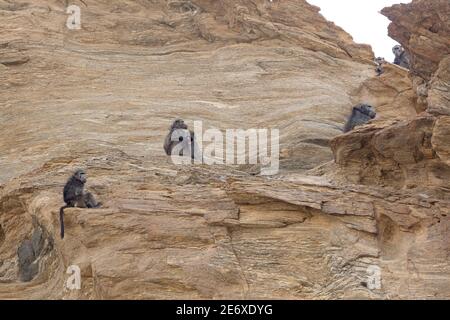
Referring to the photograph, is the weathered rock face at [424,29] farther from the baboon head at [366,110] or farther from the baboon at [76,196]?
the baboon at [76,196]

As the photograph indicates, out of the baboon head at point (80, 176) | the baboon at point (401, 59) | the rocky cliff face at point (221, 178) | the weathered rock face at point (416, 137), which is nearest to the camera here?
the rocky cliff face at point (221, 178)

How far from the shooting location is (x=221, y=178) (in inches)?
876

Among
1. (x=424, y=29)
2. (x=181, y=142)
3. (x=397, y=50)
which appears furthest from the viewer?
(x=397, y=50)

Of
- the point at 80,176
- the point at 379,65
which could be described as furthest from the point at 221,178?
the point at 379,65

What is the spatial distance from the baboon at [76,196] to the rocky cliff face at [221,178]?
284 mm

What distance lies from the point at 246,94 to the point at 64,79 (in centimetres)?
649

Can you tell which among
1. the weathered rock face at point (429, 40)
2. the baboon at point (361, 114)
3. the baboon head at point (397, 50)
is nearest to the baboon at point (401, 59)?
the baboon head at point (397, 50)

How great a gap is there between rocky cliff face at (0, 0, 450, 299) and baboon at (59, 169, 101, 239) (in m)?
0.28

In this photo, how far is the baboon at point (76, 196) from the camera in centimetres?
2095

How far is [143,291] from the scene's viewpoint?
1855 centimetres

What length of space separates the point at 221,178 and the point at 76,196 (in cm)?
325

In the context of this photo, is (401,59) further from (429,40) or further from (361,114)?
(429,40)

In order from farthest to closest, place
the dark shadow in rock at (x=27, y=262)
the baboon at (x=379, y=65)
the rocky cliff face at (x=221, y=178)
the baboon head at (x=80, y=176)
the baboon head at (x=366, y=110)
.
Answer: the baboon at (x=379, y=65) → the baboon head at (x=366, y=110) → the dark shadow in rock at (x=27, y=262) → the baboon head at (x=80, y=176) → the rocky cliff face at (x=221, y=178)
